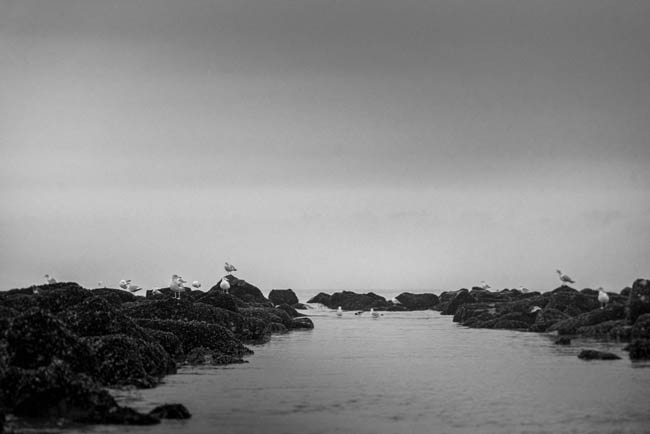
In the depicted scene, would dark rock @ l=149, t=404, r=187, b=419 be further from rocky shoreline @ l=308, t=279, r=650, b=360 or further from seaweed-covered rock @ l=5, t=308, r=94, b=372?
rocky shoreline @ l=308, t=279, r=650, b=360

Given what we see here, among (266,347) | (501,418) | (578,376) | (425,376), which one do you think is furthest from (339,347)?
(501,418)

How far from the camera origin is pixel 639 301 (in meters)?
38.9

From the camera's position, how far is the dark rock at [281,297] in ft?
285

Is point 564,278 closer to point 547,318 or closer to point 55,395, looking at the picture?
point 547,318

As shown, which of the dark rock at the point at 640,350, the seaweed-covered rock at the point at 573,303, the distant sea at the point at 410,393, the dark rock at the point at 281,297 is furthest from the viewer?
the dark rock at the point at 281,297

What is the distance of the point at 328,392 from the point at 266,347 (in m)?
16.3

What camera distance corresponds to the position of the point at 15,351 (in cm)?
2102

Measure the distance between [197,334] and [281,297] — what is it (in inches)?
2136

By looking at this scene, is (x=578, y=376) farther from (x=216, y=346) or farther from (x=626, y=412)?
(x=216, y=346)

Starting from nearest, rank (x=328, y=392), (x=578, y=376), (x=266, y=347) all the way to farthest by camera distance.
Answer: (x=328, y=392) < (x=578, y=376) < (x=266, y=347)

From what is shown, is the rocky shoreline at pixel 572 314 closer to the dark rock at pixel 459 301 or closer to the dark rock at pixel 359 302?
the dark rock at pixel 459 301

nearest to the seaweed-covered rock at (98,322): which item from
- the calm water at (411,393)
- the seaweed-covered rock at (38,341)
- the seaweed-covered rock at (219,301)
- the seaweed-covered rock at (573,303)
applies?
the calm water at (411,393)

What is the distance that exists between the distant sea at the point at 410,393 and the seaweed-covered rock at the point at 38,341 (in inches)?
75.4

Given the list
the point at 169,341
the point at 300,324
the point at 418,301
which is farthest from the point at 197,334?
the point at 418,301
